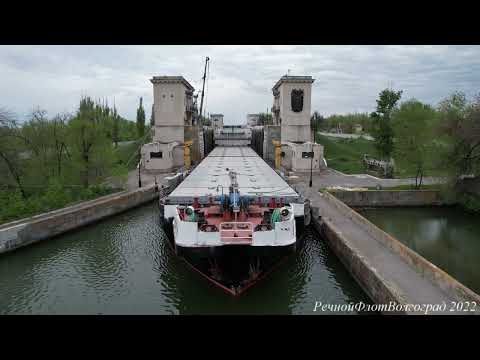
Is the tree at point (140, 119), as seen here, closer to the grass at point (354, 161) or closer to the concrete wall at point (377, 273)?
the grass at point (354, 161)

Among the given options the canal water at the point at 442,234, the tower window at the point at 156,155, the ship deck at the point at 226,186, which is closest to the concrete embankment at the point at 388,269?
the ship deck at the point at 226,186

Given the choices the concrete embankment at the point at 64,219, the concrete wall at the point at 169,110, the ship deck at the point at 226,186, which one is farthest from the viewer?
the concrete wall at the point at 169,110

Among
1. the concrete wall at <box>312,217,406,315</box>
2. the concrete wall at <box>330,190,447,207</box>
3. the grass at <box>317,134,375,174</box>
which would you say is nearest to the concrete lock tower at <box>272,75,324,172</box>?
the grass at <box>317,134,375,174</box>

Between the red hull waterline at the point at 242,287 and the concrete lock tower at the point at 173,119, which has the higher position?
the concrete lock tower at the point at 173,119

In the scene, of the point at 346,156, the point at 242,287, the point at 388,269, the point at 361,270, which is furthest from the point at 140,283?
the point at 346,156

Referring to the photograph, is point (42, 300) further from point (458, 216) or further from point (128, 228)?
point (458, 216)

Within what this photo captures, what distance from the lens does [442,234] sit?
19547 millimetres

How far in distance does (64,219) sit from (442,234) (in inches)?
816

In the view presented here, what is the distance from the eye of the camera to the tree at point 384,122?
114 feet

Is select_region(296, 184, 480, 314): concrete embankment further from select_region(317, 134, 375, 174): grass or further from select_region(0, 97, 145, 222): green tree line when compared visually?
select_region(317, 134, 375, 174): grass

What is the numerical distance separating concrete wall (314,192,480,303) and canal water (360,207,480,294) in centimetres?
316

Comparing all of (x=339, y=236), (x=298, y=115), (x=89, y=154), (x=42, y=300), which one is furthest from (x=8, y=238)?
(x=298, y=115)

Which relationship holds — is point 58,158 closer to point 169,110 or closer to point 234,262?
point 169,110

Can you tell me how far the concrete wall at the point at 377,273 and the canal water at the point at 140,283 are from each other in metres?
0.56
